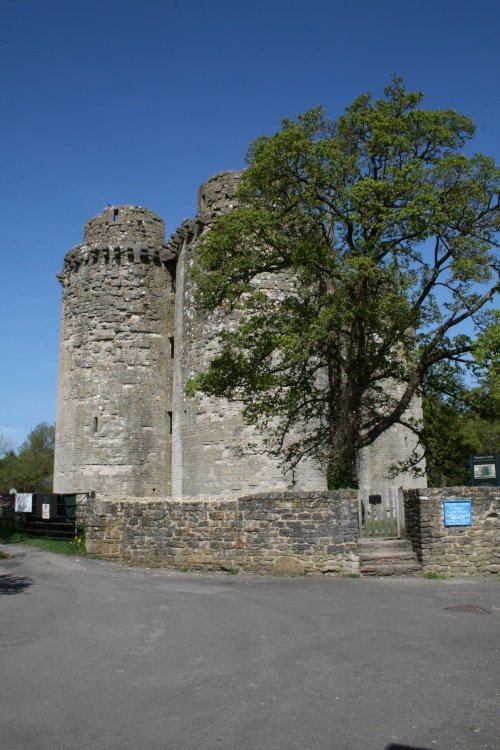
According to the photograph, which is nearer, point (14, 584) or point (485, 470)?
point (14, 584)

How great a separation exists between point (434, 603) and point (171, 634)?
168 inches

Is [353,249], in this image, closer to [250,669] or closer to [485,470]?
[485,470]

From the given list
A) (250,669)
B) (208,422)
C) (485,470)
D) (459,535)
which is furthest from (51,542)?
(250,669)

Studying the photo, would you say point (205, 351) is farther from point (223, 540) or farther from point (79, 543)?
point (223, 540)

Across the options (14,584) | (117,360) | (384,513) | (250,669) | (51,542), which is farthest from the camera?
(117,360)

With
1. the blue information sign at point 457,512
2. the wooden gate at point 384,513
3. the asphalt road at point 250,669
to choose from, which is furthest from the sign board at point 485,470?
the asphalt road at point 250,669

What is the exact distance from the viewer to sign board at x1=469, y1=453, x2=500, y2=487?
1409cm

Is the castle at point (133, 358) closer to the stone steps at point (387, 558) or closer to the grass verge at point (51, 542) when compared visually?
the grass verge at point (51, 542)

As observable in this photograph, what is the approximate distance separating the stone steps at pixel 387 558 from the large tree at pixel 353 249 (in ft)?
7.06

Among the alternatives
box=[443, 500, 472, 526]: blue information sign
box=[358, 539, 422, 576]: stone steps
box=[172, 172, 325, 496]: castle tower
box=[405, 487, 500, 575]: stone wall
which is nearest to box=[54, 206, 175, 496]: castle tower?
box=[172, 172, 325, 496]: castle tower

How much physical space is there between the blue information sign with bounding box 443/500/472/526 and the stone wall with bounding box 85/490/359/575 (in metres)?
1.94

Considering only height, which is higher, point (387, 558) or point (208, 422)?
point (208, 422)

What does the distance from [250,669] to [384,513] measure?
858 centimetres

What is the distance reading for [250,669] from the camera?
21.1 ft
